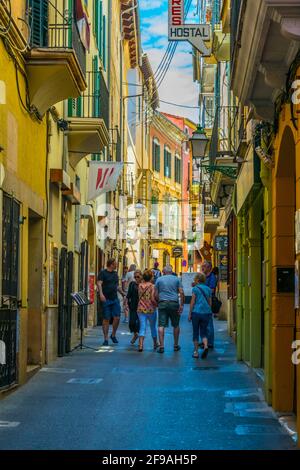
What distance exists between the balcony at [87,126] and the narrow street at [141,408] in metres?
4.32

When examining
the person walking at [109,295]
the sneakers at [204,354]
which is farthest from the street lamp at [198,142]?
the sneakers at [204,354]

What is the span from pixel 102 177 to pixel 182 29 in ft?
21.8

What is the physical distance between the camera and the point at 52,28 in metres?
14.4

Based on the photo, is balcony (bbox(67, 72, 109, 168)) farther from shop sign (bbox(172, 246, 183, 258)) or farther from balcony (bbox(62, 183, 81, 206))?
shop sign (bbox(172, 246, 183, 258))

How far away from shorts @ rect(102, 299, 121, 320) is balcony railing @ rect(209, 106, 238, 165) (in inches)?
153

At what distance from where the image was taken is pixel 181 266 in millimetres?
69875

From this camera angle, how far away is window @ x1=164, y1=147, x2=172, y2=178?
6475 centimetres

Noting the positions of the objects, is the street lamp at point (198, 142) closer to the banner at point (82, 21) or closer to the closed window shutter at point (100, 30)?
the banner at point (82, 21)

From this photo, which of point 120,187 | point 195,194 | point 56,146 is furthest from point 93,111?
point 195,194

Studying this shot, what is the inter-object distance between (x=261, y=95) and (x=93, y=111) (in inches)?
405

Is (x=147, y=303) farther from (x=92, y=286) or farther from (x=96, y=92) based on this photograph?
(x=92, y=286)

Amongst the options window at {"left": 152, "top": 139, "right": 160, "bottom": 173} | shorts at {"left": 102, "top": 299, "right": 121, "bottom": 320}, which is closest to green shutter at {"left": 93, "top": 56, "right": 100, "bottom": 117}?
shorts at {"left": 102, "top": 299, "right": 121, "bottom": 320}

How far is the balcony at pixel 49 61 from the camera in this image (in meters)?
13.2

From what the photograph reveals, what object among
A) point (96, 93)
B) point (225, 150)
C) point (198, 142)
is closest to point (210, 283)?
point (225, 150)
